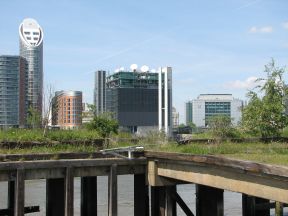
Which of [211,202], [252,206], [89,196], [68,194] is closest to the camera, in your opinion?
[68,194]

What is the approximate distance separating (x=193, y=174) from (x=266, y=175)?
4032 millimetres

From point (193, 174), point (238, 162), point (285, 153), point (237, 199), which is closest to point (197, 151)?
point (193, 174)

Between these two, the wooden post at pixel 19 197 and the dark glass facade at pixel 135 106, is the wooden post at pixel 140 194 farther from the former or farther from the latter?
the dark glass facade at pixel 135 106

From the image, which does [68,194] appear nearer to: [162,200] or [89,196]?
[162,200]

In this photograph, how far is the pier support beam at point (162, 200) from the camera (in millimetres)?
18578

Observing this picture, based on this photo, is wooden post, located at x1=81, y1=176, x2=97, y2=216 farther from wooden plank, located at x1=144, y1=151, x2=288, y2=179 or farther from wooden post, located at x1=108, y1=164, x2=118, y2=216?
wooden plank, located at x1=144, y1=151, x2=288, y2=179

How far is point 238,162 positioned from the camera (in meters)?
14.3

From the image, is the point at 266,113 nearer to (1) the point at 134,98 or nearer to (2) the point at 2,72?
(2) the point at 2,72

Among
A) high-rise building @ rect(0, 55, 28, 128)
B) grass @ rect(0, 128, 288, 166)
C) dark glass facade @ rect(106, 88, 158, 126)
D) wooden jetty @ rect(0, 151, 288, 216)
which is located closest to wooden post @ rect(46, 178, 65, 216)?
wooden jetty @ rect(0, 151, 288, 216)

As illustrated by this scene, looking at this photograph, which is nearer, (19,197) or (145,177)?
(19,197)

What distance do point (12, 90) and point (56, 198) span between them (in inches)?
5405

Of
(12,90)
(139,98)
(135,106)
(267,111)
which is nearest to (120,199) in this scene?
(267,111)

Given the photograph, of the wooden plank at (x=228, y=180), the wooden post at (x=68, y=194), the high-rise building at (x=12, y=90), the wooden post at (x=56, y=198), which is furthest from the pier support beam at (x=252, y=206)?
the high-rise building at (x=12, y=90)

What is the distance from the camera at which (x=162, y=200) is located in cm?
1889
